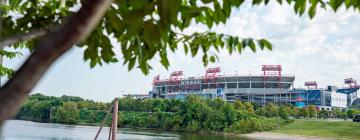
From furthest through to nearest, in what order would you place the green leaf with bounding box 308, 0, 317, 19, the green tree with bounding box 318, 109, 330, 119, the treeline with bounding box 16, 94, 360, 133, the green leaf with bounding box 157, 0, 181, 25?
the green tree with bounding box 318, 109, 330, 119 → the treeline with bounding box 16, 94, 360, 133 → the green leaf with bounding box 308, 0, 317, 19 → the green leaf with bounding box 157, 0, 181, 25

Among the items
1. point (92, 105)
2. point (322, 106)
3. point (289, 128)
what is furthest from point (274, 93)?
point (92, 105)

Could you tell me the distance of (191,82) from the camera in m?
89.4

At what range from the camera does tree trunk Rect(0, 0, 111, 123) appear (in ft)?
3.05

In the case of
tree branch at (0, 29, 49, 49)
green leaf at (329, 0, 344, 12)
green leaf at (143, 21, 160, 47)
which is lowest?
tree branch at (0, 29, 49, 49)

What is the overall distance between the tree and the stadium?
257 ft

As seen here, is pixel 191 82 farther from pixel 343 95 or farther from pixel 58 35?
pixel 58 35

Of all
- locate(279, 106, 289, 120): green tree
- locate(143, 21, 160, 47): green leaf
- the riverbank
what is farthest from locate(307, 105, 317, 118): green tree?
locate(143, 21, 160, 47): green leaf

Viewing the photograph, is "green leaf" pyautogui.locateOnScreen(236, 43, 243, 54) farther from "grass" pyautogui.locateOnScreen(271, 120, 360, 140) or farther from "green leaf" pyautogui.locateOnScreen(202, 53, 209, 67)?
"grass" pyautogui.locateOnScreen(271, 120, 360, 140)

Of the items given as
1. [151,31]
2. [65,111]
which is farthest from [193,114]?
[151,31]

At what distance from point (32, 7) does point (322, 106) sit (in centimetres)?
8099

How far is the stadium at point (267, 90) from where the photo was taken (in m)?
78.6

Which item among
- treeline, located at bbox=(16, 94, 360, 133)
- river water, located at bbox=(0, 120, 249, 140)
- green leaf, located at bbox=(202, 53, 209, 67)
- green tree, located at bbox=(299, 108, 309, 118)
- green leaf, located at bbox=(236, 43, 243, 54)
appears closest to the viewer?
green leaf, located at bbox=(236, 43, 243, 54)

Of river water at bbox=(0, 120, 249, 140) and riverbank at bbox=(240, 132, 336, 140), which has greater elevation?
river water at bbox=(0, 120, 249, 140)

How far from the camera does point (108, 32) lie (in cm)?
183
